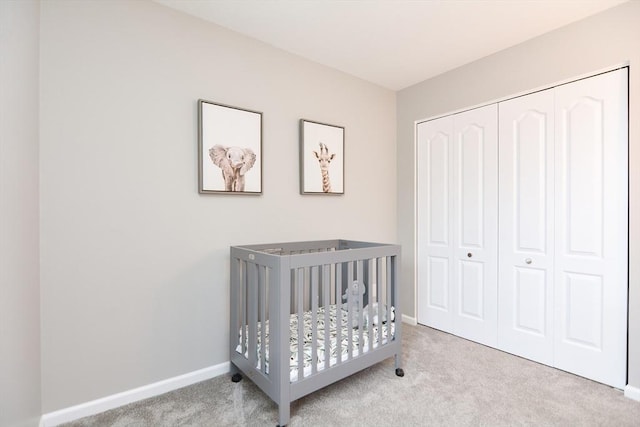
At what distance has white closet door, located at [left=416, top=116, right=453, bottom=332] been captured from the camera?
111 inches

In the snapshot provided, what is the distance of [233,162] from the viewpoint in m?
2.11

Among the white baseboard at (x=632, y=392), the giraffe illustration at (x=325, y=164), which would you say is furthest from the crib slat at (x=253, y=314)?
the white baseboard at (x=632, y=392)

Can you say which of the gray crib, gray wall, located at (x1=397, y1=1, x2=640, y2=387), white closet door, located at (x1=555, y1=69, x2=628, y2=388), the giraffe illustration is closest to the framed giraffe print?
the giraffe illustration

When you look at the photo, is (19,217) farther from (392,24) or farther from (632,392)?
(632,392)

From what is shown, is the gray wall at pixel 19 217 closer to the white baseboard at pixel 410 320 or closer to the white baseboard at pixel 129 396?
the white baseboard at pixel 129 396

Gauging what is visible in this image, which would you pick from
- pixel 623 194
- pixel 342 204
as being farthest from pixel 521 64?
pixel 342 204

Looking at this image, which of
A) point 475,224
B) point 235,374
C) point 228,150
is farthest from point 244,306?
point 475,224

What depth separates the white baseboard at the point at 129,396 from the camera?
1.58 m

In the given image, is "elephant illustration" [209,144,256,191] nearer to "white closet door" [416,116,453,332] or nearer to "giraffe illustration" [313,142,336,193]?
"giraffe illustration" [313,142,336,193]

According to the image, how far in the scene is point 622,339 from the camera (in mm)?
1908

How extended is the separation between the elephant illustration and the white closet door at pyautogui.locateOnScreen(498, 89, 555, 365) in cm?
193

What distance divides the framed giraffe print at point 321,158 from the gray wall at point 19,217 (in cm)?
156

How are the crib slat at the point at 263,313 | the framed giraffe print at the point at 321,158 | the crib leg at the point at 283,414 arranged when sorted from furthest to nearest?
the framed giraffe print at the point at 321,158 < the crib slat at the point at 263,313 < the crib leg at the point at 283,414

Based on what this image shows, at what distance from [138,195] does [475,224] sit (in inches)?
97.5
